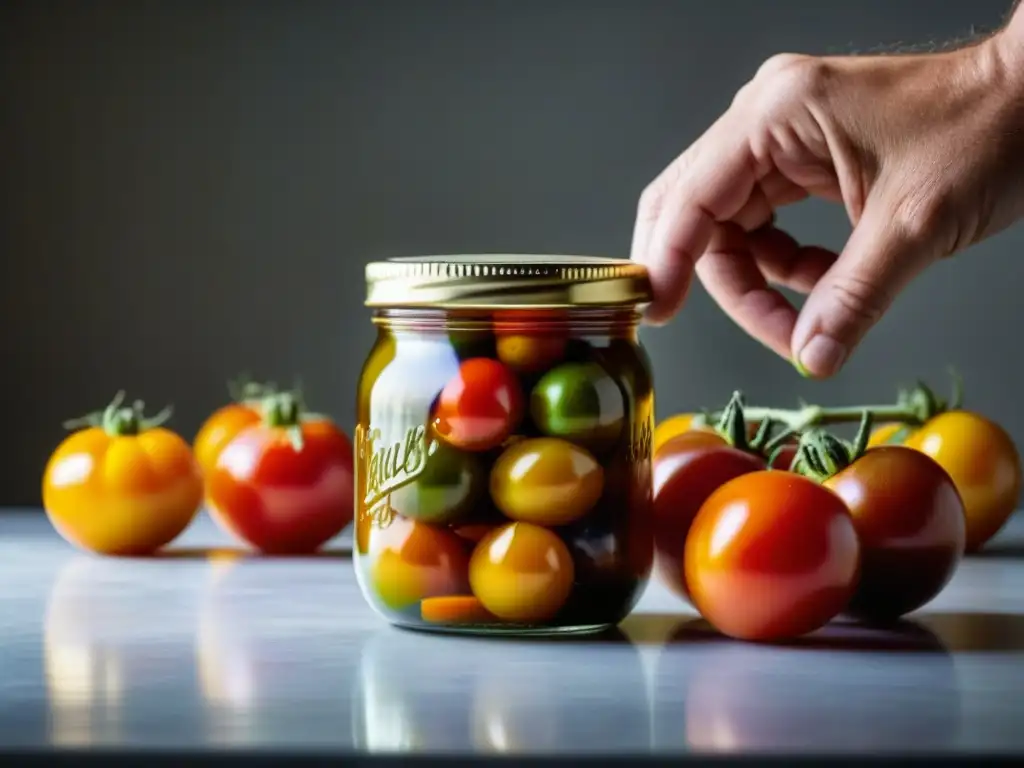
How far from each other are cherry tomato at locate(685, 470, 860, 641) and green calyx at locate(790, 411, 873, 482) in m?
0.08

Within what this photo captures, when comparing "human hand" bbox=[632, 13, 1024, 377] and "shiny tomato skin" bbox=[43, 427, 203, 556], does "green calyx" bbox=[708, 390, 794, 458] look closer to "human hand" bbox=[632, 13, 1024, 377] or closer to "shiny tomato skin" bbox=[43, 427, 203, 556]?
"human hand" bbox=[632, 13, 1024, 377]

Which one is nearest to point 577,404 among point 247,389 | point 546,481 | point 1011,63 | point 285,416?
point 546,481

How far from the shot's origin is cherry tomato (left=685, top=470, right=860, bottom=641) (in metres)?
0.95

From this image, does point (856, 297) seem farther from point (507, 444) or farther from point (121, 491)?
point (121, 491)

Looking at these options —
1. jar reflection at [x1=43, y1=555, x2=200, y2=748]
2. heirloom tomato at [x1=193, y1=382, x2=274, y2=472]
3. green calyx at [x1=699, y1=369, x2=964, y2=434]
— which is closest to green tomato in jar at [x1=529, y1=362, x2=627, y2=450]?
jar reflection at [x1=43, y1=555, x2=200, y2=748]

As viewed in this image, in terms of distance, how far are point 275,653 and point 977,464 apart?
70 cm

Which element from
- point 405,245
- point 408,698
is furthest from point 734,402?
point 405,245

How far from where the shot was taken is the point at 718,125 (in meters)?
1.20

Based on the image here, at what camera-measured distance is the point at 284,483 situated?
140 centimetres

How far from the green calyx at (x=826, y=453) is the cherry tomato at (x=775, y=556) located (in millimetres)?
77

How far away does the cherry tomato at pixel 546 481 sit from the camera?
37.1 inches

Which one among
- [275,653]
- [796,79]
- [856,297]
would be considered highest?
[796,79]

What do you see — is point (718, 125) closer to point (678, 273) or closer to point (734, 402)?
point (678, 273)

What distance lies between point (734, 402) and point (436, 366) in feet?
0.82
